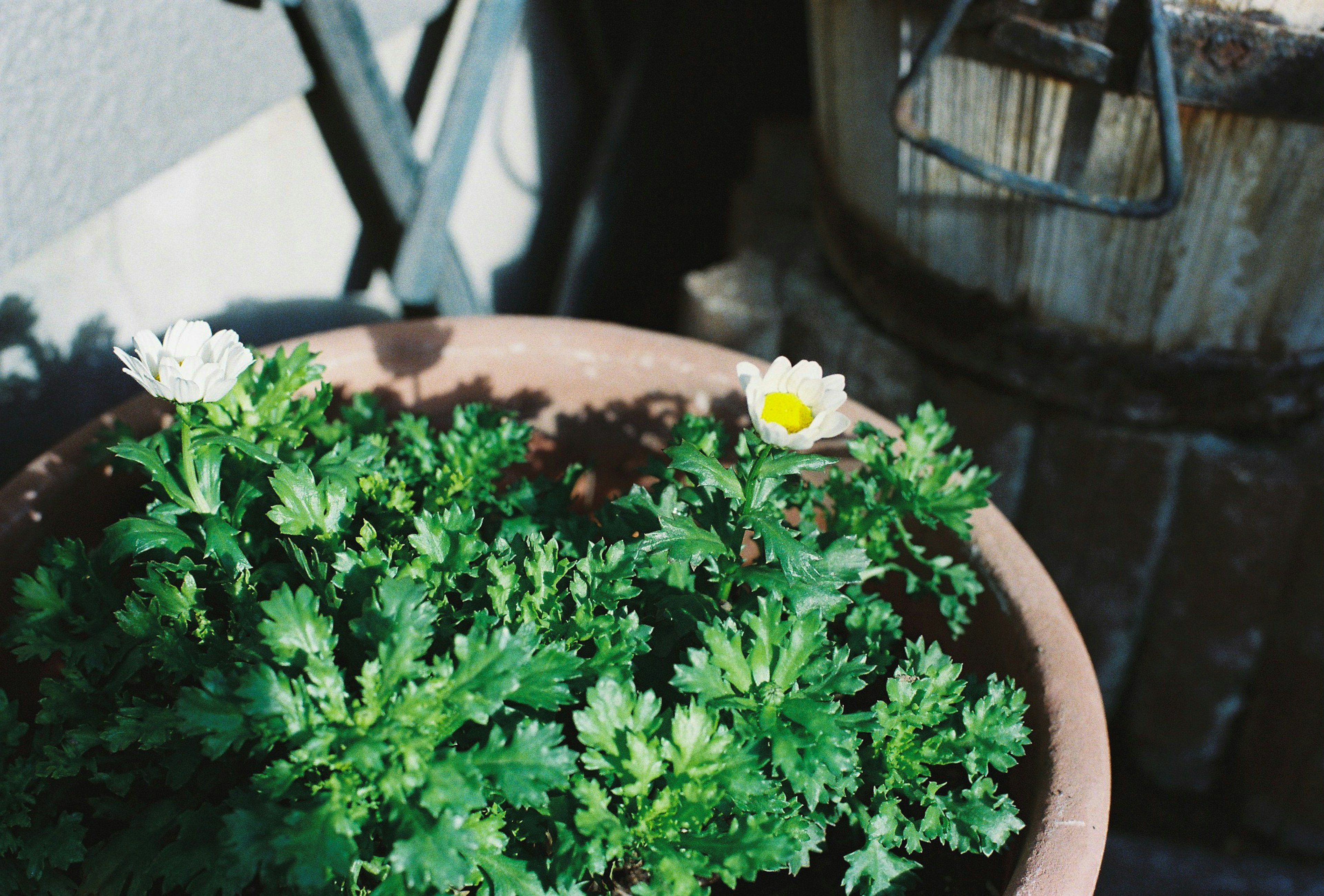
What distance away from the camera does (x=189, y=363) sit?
0.99 metres

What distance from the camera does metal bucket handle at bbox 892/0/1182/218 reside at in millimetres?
1279

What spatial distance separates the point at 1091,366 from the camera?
174 centimetres

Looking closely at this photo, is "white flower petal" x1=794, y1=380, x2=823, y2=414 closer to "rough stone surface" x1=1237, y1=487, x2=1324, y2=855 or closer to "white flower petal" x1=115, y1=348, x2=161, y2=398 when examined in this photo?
"white flower petal" x1=115, y1=348, x2=161, y2=398

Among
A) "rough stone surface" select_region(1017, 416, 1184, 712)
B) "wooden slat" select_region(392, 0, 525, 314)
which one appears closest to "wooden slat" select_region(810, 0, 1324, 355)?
"rough stone surface" select_region(1017, 416, 1184, 712)

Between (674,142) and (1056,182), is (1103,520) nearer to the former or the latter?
(1056,182)

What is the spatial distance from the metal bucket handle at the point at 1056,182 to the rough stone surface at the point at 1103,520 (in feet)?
1.66

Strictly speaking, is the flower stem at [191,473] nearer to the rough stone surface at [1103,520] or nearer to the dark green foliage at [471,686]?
the dark green foliage at [471,686]

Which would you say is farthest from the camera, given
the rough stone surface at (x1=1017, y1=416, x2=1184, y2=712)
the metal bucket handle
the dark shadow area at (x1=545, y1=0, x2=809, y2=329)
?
the dark shadow area at (x1=545, y1=0, x2=809, y2=329)

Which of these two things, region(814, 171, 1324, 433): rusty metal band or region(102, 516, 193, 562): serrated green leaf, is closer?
region(102, 516, 193, 562): serrated green leaf

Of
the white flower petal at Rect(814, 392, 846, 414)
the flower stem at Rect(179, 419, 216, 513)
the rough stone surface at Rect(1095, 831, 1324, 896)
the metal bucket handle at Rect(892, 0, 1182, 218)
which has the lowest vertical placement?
the rough stone surface at Rect(1095, 831, 1324, 896)

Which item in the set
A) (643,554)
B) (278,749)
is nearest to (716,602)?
(643,554)

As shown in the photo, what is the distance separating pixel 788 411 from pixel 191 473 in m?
0.63

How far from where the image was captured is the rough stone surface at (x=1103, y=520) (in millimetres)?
1803

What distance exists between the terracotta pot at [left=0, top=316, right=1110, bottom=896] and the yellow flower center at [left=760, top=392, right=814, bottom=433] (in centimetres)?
39
